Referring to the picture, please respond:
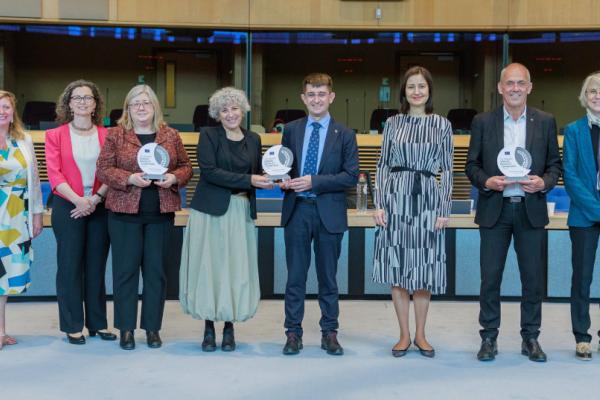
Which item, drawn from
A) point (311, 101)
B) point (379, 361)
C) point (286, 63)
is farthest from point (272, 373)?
point (286, 63)

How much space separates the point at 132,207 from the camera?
4000mm

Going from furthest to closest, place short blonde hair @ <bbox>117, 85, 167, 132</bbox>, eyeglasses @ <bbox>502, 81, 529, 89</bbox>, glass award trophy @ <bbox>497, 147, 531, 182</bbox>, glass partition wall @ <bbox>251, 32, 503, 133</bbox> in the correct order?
1. glass partition wall @ <bbox>251, 32, 503, 133</bbox>
2. short blonde hair @ <bbox>117, 85, 167, 132</bbox>
3. eyeglasses @ <bbox>502, 81, 529, 89</bbox>
4. glass award trophy @ <bbox>497, 147, 531, 182</bbox>

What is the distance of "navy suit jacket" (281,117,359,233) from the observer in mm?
3975

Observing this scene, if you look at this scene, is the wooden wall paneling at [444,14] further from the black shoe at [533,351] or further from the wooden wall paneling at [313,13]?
→ the black shoe at [533,351]

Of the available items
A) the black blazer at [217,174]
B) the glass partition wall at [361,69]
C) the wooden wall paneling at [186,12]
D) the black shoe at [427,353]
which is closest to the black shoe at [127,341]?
the black blazer at [217,174]

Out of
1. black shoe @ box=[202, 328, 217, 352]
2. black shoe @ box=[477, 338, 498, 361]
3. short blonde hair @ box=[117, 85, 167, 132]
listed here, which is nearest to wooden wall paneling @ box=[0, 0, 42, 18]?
short blonde hair @ box=[117, 85, 167, 132]

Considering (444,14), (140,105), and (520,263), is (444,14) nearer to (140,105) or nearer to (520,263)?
(520,263)

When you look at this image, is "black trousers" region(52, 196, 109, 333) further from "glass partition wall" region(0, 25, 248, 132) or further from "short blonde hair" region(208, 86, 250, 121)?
"glass partition wall" region(0, 25, 248, 132)

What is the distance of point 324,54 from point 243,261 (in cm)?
960

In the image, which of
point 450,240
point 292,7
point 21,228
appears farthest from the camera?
point 292,7

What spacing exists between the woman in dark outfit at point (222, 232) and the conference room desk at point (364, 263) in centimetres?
168

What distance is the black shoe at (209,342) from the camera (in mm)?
4078

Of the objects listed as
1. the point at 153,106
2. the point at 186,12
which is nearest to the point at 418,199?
the point at 153,106

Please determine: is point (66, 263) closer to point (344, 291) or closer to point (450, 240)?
point (344, 291)
